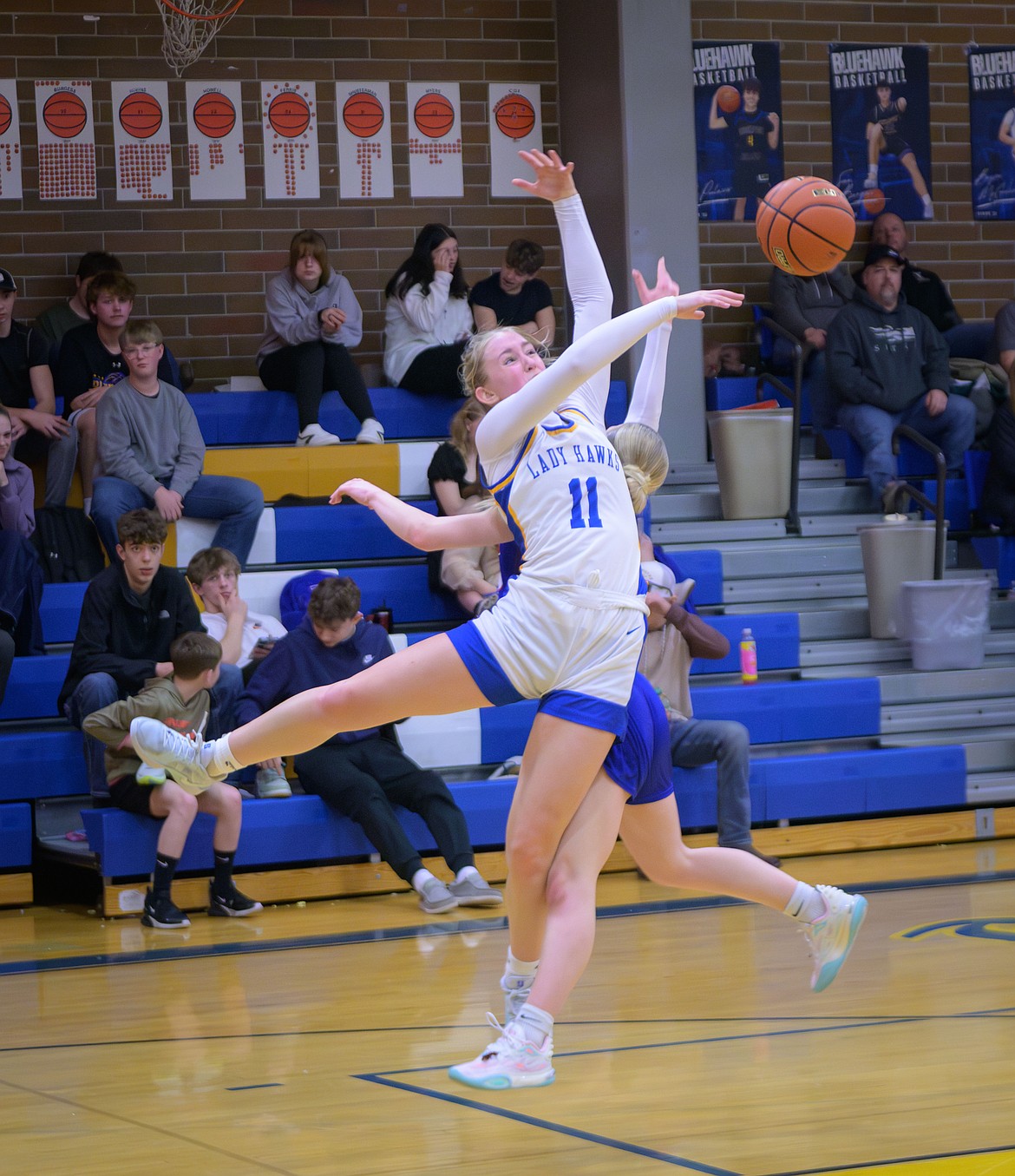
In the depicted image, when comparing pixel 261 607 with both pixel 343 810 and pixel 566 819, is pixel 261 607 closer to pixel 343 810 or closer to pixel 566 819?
pixel 343 810

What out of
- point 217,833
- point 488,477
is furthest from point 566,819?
point 217,833

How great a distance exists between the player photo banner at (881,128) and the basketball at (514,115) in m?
1.92

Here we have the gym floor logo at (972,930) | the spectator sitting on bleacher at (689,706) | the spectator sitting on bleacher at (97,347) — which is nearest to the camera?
the gym floor logo at (972,930)

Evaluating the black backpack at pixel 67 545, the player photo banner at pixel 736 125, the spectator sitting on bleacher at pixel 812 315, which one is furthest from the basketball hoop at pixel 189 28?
the spectator sitting on bleacher at pixel 812 315

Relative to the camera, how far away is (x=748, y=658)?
754 centimetres

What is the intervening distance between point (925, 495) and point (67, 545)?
14.6 feet

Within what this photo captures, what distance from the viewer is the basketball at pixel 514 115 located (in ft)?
31.2

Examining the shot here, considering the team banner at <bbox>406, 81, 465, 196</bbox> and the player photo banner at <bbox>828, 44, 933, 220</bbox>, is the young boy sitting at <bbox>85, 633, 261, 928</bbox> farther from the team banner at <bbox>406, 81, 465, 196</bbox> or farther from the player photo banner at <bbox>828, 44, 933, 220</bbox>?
the player photo banner at <bbox>828, 44, 933, 220</bbox>

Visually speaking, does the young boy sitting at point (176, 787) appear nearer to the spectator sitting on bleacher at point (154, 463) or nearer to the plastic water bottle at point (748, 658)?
the spectator sitting on bleacher at point (154, 463)

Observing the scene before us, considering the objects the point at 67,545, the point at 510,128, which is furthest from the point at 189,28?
the point at 67,545

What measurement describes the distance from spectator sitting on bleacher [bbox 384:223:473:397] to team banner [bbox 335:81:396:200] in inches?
38.0

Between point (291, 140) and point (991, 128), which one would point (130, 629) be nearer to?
point (291, 140)

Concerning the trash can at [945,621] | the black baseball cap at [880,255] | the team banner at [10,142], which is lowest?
the trash can at [945,621]

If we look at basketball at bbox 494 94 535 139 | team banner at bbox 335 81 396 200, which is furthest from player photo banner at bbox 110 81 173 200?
basketball at bbox 494 94 535 139
